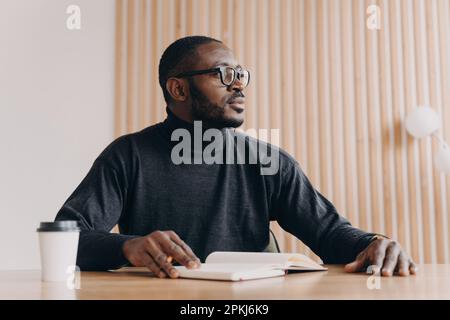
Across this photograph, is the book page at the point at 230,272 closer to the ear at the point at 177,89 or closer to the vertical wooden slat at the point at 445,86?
the ear at the point at 177,89

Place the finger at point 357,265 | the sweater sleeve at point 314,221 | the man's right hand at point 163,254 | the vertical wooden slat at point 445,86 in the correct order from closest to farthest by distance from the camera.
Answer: the man's right hand at point 163,254
the finger at point 357,265
the sweater sleeve at point 314,221
the vertical wooden slat at point 445,86

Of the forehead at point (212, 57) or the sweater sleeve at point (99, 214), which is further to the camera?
the forehead at point (212, 57)

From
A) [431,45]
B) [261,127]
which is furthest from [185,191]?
[431,45]

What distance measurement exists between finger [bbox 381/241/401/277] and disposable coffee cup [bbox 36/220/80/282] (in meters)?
0.62

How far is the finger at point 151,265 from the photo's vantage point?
3.72 feet

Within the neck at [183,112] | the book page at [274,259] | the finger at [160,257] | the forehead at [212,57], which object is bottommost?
the book page at [274,259]

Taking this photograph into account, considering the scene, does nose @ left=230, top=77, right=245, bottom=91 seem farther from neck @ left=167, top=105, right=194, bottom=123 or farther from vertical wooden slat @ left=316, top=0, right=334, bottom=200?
vertical wooden slat @ left=316, top=0, right=334, bottom=200

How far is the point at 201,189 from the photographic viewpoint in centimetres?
185

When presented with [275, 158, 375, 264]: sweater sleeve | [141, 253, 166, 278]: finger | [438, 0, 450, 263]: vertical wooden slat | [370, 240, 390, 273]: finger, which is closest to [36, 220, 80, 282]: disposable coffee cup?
[141, 253, 166, 278]: finger

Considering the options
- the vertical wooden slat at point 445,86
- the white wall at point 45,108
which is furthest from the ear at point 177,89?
the vertical wooden slat at point 445,86

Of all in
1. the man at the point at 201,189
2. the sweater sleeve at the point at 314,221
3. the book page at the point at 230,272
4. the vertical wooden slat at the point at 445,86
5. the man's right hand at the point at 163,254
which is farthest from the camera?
the vertical wooden slat at the point at 445,86

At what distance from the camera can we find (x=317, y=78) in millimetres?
3488

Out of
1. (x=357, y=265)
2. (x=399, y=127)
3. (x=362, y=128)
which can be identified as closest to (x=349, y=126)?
(x=362, y=128)

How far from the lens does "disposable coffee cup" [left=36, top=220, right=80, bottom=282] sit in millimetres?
1049
